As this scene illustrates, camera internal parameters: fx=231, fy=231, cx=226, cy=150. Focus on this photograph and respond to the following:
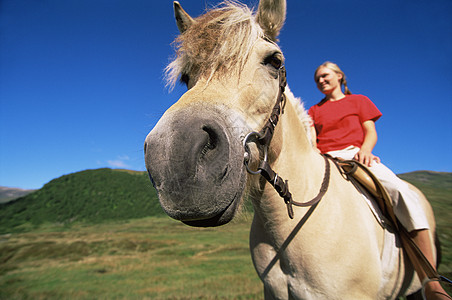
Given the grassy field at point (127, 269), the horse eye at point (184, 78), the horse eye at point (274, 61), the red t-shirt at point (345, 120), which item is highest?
the horse eye at point (184, 78)

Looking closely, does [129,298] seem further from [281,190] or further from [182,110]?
Answer: [182,110]

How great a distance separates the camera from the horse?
4.05 feet

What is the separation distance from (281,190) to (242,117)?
2.38 feet

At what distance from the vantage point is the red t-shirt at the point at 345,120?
2.94 metres

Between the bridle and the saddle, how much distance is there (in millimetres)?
442

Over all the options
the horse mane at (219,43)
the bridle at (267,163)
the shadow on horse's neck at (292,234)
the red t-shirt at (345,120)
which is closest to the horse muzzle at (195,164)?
the bridle at (267,163)

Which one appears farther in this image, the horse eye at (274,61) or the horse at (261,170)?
the horse eye at (274,61)

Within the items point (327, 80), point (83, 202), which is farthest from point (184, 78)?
point (83, 202)

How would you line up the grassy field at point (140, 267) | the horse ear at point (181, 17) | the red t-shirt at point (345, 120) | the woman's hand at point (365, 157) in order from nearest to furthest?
the horse ear at point (181, 17), the woman's hand at point (365, 157), the red t-shirt at point (345, 120), the grassy field at point (140, 267)

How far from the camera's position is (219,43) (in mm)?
1727

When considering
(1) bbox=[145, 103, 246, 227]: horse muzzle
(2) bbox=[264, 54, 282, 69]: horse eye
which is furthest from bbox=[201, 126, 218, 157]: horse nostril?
(2) bbox=[264, 54, 282, 69]: horse eye

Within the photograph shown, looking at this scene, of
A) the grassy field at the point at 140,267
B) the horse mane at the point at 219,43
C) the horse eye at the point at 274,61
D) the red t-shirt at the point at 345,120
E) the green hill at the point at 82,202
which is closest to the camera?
the horse mane at the point at 219,43

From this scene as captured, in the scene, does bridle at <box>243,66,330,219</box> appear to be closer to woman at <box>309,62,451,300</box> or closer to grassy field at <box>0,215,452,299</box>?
grassy field at <box>0,215,452,299</box>

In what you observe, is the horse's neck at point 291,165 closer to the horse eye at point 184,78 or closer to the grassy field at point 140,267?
the grassy field at point 140,267
